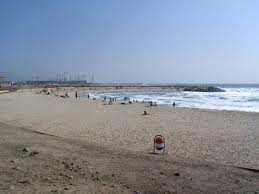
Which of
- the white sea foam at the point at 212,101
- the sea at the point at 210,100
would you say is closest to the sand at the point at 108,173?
the sea at the point at 210,100

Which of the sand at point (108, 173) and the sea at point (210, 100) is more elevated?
the sand at point (108, 173)

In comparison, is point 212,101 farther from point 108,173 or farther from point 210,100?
point 108,173

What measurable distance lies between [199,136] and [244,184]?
8.00 meters

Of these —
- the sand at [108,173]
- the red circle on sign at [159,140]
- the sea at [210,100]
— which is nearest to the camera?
the sand at [108,173]

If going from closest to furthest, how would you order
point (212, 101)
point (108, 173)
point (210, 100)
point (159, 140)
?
point (108, 173)
point (159, 140)
point (212, 101)
point (210, 100)

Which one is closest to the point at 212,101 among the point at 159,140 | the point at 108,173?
the point at 159,140

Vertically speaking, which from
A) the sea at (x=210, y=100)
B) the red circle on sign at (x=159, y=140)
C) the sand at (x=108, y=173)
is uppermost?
the red circle on sign at (x=159, y=140)

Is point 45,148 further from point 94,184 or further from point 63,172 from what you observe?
point 94,184

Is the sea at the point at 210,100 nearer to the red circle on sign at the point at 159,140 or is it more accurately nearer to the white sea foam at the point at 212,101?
the white sea foam at the point at 212,101

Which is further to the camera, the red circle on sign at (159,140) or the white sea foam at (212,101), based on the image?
the white sea foam at (212,101)

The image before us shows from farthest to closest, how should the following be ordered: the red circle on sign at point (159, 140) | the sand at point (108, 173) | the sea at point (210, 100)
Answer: the sea at point (210, 100)
the red circle on sign at point (159, 140)
the sand at point (108, 173)

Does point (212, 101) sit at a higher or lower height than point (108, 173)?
lower

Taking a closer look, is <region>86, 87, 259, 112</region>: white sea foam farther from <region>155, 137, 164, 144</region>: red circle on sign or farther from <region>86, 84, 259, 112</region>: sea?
<region>155, 137, 164, 144</region>: red circle on sign

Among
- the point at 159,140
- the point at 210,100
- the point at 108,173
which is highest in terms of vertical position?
the point at 159,140
